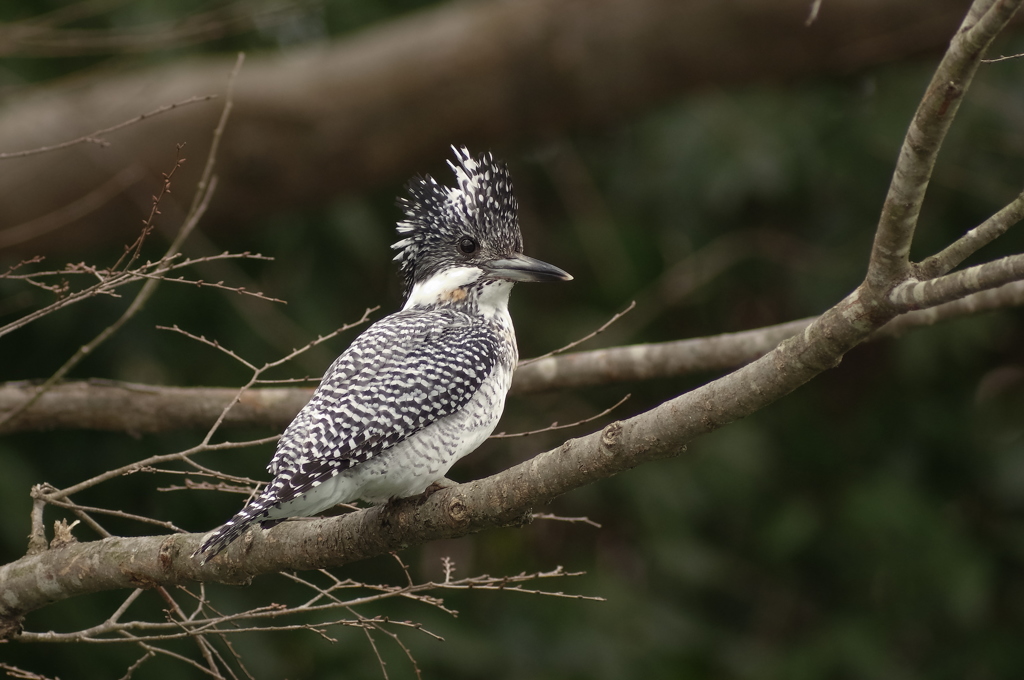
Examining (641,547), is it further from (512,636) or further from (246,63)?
(246,63)

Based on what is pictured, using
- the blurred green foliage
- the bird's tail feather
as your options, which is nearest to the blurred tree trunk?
the blurred green foliage

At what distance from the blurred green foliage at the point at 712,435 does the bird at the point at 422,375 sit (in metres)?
2.26

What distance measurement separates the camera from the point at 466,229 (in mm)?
3641

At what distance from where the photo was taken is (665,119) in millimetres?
6805

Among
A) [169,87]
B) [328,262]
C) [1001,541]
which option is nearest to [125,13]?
[169,87]

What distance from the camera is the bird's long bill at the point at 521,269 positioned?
348cm

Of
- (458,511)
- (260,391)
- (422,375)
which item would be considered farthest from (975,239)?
(260,391)

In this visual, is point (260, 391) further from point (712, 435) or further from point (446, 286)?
point (712, 435)

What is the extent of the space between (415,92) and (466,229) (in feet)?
8.29

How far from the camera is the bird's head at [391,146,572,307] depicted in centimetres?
361

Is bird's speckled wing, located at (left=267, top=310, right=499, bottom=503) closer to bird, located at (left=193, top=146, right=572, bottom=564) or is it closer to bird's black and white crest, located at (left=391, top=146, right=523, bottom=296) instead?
bird, located at (left=193, top=146, right=572, bottom=564)

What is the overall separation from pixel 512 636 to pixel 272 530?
10.8ft

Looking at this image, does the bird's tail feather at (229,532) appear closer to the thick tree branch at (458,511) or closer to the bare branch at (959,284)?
the thick tree branch at (458,511)

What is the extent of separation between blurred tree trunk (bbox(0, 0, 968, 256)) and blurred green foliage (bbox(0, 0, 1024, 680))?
1.28ft
